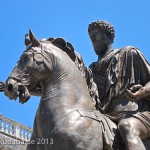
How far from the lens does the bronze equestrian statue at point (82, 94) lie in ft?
19.7

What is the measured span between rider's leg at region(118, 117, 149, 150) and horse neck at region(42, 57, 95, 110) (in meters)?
0.39

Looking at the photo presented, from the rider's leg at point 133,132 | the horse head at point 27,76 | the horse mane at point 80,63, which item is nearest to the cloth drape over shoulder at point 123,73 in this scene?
the horse mane at point 80,63

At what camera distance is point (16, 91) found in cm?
633

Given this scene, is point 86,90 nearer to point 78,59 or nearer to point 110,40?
point 78,59

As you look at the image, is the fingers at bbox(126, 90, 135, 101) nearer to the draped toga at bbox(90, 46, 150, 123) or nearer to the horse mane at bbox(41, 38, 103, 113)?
the draped toga at bbox(90, 46, 150, 123)

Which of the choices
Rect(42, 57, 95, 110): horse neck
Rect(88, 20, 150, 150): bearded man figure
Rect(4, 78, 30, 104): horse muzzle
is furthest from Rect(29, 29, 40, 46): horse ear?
Rect(88, 20, 150, 150): bearded man figure

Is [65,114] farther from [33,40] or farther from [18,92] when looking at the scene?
[33,40]

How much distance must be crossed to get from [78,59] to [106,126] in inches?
34.7

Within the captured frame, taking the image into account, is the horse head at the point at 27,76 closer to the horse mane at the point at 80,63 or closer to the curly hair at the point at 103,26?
the horse mane at the point at 80,63

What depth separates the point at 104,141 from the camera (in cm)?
610

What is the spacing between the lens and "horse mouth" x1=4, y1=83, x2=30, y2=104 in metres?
6.32

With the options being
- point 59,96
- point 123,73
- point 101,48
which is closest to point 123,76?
point 123,73

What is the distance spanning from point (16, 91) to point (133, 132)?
1.24m

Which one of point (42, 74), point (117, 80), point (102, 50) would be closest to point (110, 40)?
point (102, 50)
